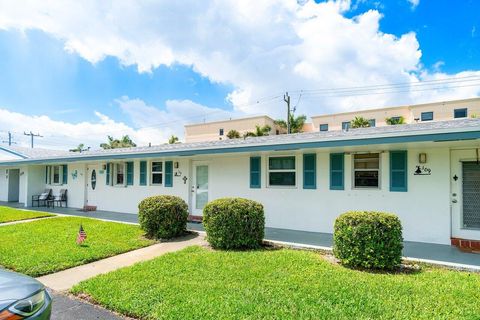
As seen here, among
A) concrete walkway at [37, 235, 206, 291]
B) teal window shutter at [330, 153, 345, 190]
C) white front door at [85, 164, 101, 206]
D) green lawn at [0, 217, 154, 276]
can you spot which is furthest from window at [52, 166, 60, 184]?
teal window shutter at [330, 153, 345, 190]

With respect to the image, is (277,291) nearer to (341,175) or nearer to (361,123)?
(341,175)

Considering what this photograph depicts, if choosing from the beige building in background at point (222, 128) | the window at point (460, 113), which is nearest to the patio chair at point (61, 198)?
the beige building in background at point (222, 128)

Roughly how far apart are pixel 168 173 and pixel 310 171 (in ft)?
18.8

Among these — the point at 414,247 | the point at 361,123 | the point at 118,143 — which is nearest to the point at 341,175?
the point at 414,247

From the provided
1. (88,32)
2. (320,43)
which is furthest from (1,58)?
(320,43)

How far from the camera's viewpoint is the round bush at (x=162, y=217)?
7449mm

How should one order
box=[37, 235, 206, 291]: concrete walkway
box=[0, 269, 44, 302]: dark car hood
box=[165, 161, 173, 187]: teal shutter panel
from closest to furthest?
box=[0, 269, 44, 302]: dark car hood
box=[37, 235, 206, 291]: concrete walkway
box=[165, 161, 173, 187]: teal shutter panel

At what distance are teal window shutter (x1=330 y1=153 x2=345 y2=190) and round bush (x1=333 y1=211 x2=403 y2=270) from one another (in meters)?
2.84

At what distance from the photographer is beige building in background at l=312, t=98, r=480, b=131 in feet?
94.4

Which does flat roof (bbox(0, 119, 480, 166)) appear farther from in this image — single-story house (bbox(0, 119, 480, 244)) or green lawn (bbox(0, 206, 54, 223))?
green lawn (bbox(0, 206, 54, 223))

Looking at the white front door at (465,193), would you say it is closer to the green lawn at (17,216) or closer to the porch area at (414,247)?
the porch area at (414,247)

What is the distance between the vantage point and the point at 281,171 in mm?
8867

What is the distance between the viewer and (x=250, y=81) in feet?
53.5

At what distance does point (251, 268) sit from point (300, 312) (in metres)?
1.67
